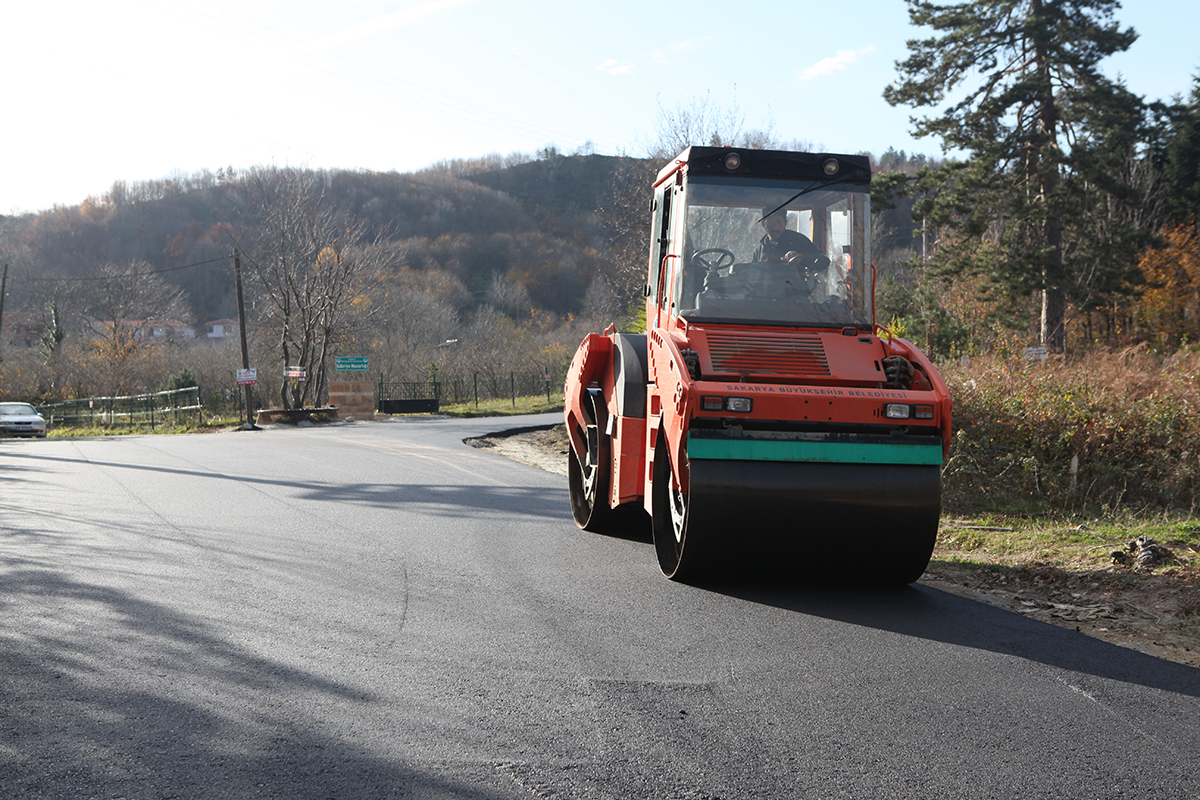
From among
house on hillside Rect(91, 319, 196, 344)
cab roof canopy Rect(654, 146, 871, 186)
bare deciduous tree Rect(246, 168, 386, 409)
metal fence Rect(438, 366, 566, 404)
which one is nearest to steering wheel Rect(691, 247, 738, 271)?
cab roof canopy Rect(654, 146, 871, 186)

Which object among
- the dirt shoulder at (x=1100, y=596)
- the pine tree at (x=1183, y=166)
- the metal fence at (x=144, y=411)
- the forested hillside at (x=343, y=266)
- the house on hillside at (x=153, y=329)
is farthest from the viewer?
the house on hillside at (x=153, y=329)

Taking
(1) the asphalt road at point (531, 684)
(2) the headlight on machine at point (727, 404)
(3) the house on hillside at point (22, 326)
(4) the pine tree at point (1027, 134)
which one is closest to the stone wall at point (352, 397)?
(4) the pine tree at point (1027, 134)

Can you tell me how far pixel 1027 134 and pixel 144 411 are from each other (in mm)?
35914

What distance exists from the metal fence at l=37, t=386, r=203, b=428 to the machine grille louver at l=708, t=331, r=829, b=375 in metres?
36.0

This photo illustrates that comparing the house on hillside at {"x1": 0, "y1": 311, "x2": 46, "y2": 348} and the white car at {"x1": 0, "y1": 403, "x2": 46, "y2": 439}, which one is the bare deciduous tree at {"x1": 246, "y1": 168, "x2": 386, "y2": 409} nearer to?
the white car at {"x1": 0, "y1": 403, "x2": 46, "y2": 439}

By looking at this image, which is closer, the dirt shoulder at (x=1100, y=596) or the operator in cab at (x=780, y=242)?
the dirt shoulder at (x=1100, y=596)

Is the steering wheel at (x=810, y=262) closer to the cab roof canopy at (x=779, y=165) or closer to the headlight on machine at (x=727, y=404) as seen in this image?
the cab roof canopy at (x=779, y=165)

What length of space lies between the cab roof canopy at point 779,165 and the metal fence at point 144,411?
1401 inches

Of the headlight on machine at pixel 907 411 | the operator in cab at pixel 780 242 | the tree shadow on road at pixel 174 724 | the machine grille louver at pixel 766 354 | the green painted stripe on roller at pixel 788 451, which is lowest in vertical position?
the tree shadow on road at pixel 174 724

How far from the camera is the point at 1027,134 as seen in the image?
27844 millimetres

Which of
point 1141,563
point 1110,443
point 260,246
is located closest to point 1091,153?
point 1110,443

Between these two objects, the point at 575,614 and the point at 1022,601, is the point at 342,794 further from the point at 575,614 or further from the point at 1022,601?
the point at 1022,601

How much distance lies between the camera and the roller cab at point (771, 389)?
596 cm

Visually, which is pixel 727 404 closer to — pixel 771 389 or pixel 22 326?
pixel 771 389
